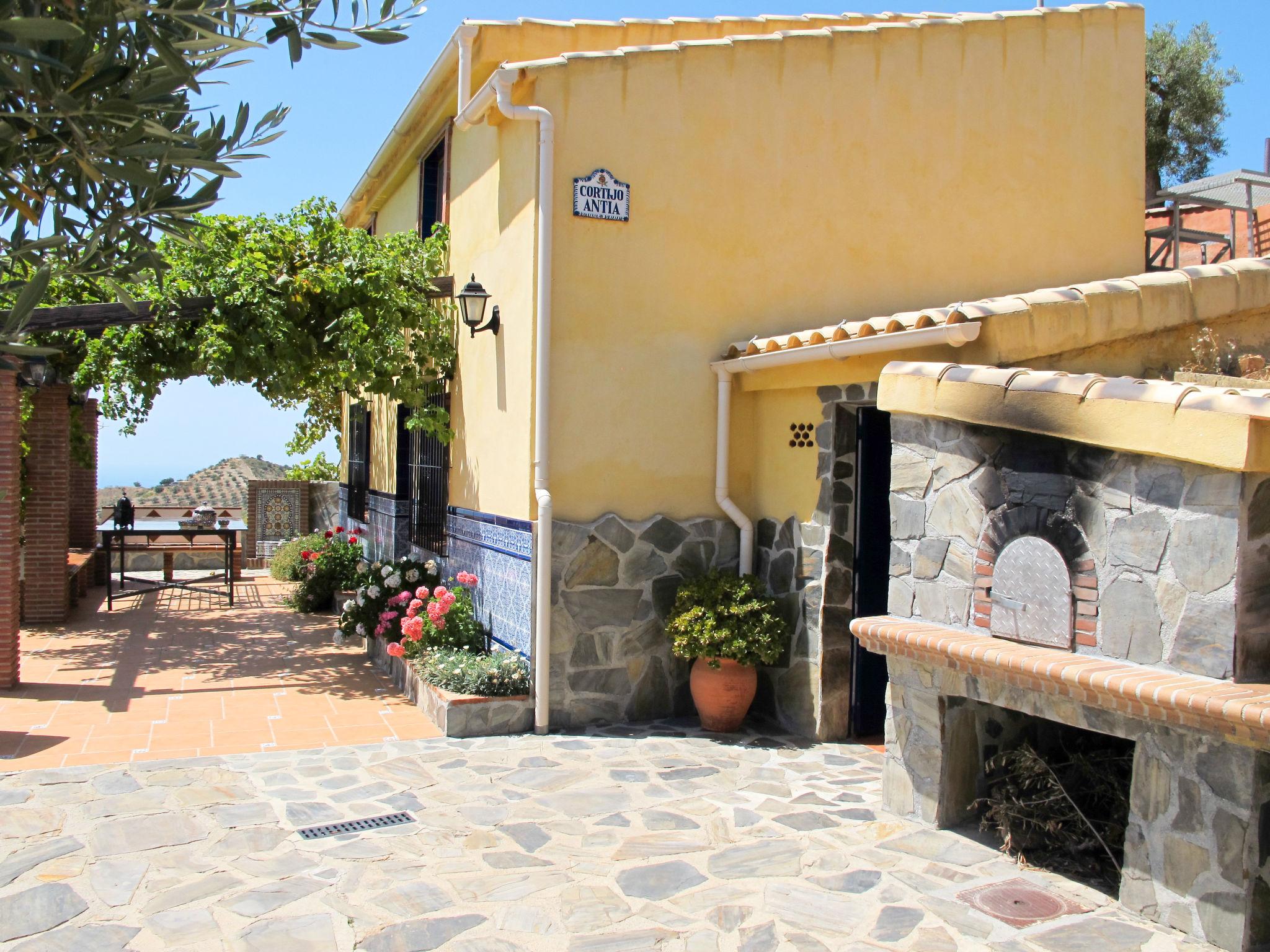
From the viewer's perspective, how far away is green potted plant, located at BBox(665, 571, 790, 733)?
7.64 m

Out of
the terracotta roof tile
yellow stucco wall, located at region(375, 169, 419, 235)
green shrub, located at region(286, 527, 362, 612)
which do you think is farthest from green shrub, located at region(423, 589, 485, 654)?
yellow stucco wall, located at region(375, 169, 419, 235)

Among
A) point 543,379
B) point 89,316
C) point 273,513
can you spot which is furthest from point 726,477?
point 273,513

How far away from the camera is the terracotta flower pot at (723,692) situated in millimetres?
7746

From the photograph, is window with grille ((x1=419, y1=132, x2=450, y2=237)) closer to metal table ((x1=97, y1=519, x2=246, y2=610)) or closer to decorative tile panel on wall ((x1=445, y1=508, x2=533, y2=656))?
decorative tile panel on wall ((x1=445, y1=508, x2=533, y2=656))

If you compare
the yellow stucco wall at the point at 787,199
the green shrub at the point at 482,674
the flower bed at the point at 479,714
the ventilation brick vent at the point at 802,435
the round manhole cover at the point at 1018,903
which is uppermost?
the yellow stucco wall at the point at 787,199

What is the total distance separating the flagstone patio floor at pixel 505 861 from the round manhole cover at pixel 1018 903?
63 mm

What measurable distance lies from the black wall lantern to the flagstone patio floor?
3.51m

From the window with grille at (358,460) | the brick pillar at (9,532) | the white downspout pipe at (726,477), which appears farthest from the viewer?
the window with grille at (358,460)

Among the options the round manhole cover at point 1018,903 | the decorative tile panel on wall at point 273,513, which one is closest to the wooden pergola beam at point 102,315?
the round manhole cover at point 1018,903

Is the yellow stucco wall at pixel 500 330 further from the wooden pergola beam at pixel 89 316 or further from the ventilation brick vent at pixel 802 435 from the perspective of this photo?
the wooden pergola beam at pixel 89 316

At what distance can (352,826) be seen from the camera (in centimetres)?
595

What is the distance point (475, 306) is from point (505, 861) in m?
4.69

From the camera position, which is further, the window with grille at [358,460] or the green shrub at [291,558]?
the green shrub at [291,558]

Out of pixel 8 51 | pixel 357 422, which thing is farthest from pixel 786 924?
pixel 357 422
